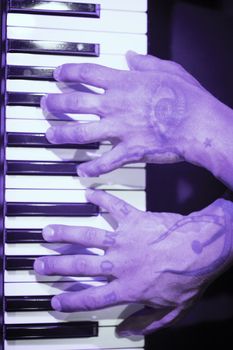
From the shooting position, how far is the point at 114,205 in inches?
32.9

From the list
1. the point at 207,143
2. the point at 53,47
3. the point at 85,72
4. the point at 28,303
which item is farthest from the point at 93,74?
the point at 28,303

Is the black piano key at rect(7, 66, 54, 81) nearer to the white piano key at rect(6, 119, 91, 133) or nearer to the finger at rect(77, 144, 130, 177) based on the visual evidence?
the white piano key at rect(6, 119, 91, 133)

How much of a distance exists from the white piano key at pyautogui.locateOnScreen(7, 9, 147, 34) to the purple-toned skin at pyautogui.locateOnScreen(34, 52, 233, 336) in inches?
4.0

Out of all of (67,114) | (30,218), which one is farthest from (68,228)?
(67,114)

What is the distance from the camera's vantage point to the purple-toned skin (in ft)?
2.65

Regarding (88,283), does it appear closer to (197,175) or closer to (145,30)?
(197,175)

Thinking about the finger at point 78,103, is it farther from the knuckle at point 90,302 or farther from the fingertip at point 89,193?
the knuckle at point 90,302

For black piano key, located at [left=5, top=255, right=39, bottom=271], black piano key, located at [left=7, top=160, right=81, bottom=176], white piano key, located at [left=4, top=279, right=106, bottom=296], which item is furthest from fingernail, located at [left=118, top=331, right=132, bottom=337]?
black piano key, located at [left=7, top=160, right=81, bottom=176]

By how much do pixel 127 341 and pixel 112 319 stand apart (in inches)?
2.1

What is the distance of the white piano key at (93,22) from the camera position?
0.87 metres

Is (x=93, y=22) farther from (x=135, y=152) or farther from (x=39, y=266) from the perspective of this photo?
(x=39, y=266)

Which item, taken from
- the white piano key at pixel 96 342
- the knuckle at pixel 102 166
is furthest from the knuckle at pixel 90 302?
the knuckle at pixel 102 166

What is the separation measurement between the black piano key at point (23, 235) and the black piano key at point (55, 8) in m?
0.40

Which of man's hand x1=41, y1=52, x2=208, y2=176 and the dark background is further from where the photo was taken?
the dark background
